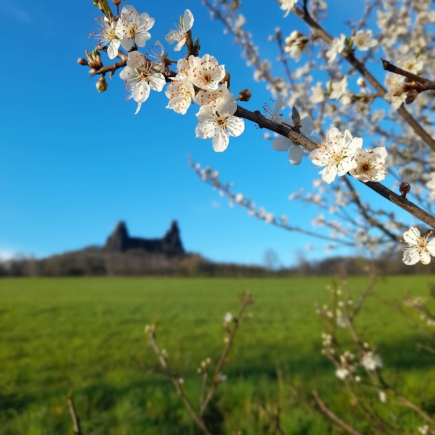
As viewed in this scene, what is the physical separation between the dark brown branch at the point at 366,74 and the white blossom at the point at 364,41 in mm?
146

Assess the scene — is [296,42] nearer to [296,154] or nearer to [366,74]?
[366,74]

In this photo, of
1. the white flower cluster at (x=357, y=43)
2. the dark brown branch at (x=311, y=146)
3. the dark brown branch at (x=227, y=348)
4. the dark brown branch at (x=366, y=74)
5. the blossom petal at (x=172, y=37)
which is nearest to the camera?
the dark brown branch at (x=311, y=146)

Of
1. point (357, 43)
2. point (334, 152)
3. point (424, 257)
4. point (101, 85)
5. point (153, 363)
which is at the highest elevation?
point (357, 43)

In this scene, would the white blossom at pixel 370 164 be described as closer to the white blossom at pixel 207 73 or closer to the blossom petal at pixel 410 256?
the blossom petal at pixel 410 256

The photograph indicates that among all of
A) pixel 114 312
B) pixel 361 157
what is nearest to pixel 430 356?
pixel 361 157

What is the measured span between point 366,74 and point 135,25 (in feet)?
4.15

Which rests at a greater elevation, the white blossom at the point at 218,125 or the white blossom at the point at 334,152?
the white blossom at the point at 218,125

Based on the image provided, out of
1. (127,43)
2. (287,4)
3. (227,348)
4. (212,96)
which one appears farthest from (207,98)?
(227,348)

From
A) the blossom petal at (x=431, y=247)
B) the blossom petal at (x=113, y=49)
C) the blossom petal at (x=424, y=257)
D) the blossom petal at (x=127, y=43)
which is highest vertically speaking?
the blossom petal at (x=113, y=49)

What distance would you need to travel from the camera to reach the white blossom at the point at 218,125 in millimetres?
930

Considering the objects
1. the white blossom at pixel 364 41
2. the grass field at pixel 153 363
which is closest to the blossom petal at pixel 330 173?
the white blossom at pixel 364 41

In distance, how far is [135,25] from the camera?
1.03 m

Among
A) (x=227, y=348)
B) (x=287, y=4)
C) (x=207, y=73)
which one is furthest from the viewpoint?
(x=227, y=348)

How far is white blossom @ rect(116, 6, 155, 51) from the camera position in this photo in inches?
40.1
